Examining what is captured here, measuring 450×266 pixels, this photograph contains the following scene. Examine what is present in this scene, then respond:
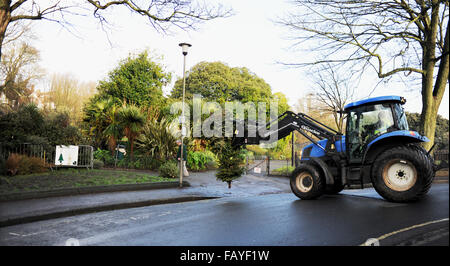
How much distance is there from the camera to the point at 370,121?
5.11 m

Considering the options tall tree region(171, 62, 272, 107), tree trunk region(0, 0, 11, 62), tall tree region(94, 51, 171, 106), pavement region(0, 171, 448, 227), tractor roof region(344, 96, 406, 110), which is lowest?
pavement region(0, 171, 448, 227)

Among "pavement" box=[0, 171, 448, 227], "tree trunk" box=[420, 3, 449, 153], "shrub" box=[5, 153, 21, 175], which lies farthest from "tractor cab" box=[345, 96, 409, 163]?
"shrub" box=[5, 153, 21, 175]

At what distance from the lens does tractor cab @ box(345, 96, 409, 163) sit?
4.70 metres

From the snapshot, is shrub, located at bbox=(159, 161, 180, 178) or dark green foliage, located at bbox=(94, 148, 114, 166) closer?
shrub, located at bbox=(159, 161, 180, 178)

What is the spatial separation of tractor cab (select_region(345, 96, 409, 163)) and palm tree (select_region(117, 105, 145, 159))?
1568 cm

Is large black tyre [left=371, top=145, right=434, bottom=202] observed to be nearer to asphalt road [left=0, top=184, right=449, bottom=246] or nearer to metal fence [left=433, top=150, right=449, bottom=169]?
asphalt road [left=0, top=184, right=449, bottom=246]

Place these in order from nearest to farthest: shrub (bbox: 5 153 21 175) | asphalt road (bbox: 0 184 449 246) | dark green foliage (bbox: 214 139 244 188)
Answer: asphalt road (bbox: 0 184 449 246)
dark green foliage (bbox: 214 139 244 188)
shrub (bbox: 5 153 21 175)

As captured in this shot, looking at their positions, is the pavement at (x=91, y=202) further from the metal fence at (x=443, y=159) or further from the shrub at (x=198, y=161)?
the shrub at (x=198, y=161)

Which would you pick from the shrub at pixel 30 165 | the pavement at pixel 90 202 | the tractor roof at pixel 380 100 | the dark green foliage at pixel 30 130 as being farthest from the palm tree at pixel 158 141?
the tractor roof at pixel 380 100

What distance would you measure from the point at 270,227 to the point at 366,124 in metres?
2.41

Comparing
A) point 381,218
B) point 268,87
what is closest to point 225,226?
point 381,218

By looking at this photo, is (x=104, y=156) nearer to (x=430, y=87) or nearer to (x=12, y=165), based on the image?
(x=12, y=165)

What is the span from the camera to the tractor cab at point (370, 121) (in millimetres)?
4695
